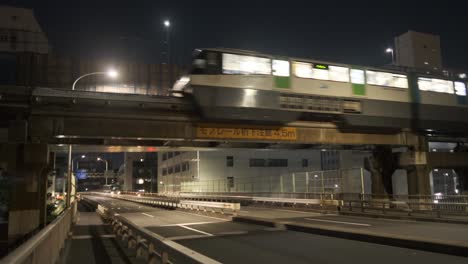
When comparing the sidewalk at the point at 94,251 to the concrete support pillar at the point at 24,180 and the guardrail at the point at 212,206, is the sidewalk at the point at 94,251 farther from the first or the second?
the guardrail at the point at 212,206

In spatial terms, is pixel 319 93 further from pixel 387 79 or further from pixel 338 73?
pixel 387 79

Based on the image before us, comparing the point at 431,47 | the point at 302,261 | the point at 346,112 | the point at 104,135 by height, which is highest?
the point at 431,47

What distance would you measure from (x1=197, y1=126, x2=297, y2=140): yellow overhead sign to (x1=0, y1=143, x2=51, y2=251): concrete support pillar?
7972mm

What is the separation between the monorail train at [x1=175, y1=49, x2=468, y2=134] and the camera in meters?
20.3

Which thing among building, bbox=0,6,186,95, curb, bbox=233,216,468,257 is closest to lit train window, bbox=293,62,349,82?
curb, bbox=233,216,468,257

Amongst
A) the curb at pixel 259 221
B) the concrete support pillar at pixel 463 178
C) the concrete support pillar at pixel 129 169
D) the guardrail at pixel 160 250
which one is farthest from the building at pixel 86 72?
the concrete support pillar at pixel 129 169

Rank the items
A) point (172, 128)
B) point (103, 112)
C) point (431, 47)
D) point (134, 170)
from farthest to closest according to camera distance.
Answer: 1. point (134, 170)
2. point (431, 47)
3. point (172, 128)
4. point (103, 112)

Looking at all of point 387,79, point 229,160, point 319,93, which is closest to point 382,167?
point 387,79

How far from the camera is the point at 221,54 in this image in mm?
20562

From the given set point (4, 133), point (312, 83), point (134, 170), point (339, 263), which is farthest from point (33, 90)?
point (134, 170)

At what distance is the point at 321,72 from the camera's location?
2334 centimetres

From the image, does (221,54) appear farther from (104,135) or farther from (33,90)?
(33,90)

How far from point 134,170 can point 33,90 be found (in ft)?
412

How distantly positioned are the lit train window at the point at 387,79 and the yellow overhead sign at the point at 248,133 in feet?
18.6
